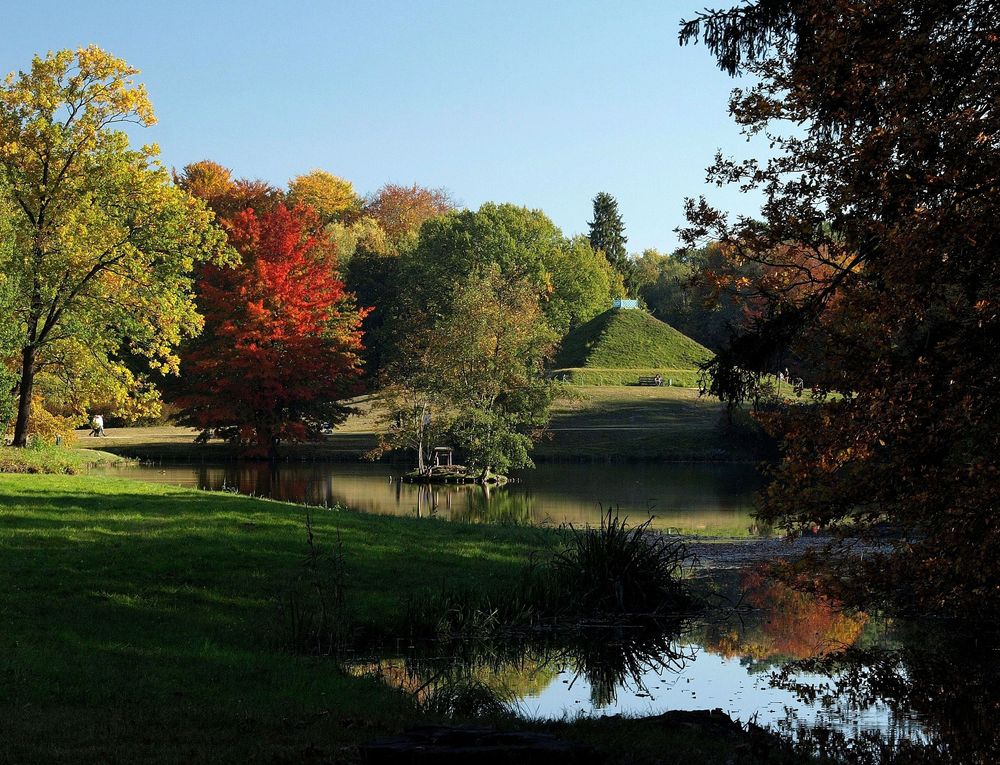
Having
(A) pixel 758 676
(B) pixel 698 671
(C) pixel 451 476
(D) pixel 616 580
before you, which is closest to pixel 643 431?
(C) pixel 451 476

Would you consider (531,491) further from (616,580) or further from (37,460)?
(616,580)

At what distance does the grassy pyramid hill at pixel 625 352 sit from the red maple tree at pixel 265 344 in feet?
85.2

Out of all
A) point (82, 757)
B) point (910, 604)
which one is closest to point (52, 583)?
point (82, 757)

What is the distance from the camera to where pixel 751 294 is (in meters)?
11.4

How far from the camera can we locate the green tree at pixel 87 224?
28.6 m

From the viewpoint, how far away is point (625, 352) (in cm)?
7538

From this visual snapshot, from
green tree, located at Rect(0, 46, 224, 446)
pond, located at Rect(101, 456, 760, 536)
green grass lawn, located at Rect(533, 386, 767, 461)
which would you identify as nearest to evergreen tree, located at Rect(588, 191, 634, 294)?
green grass lawn, located at Rect(533, 386, 767, 461)

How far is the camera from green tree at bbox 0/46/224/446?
28594 millimetres

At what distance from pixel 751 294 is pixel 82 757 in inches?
300

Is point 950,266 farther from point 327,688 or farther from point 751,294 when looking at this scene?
point 327,688

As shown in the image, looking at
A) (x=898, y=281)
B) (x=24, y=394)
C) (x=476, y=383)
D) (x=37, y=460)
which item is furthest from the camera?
(x=476, y=383)

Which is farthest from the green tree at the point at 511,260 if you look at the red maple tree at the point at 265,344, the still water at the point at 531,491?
the still water at the point at 531,491

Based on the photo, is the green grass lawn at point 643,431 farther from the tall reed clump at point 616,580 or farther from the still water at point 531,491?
the tall reed clump at point 616,580

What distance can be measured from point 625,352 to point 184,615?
213 feet
